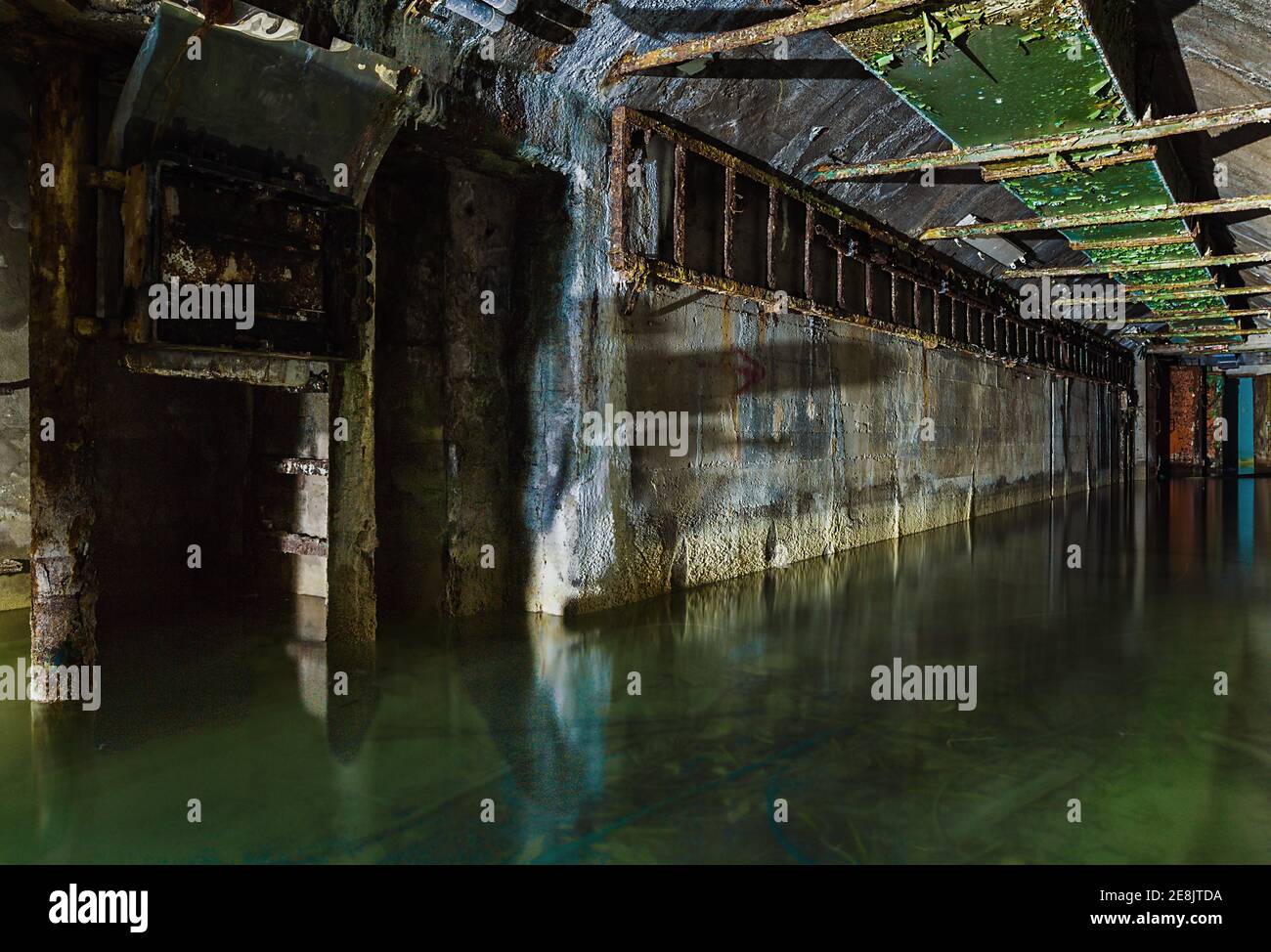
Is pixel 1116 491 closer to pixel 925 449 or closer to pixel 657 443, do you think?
pixel 925 449

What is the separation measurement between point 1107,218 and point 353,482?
7.64 m

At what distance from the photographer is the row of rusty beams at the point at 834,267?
20.7 feet

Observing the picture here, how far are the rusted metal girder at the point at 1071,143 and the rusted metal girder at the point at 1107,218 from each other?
1.65 metres

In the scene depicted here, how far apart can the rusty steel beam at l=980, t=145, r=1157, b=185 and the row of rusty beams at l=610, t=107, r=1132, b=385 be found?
5.19ft

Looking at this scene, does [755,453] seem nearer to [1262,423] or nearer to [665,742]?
[665,742]

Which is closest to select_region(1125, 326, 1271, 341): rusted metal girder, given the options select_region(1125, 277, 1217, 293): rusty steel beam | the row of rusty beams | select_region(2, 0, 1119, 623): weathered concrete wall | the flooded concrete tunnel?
the row of rusty beams

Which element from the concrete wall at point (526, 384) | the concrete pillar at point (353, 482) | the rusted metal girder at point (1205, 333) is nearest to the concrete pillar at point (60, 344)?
the concrete pillar at point (353, 482)

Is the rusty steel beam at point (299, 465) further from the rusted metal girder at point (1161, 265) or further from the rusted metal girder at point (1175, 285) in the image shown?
the rusted metal girder at point (1175, 285)

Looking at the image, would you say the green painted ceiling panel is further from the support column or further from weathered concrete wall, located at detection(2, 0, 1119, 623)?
the support column

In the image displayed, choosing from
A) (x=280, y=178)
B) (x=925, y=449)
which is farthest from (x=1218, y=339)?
(x=280, y=178)

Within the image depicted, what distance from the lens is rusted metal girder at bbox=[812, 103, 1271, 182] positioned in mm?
6062
